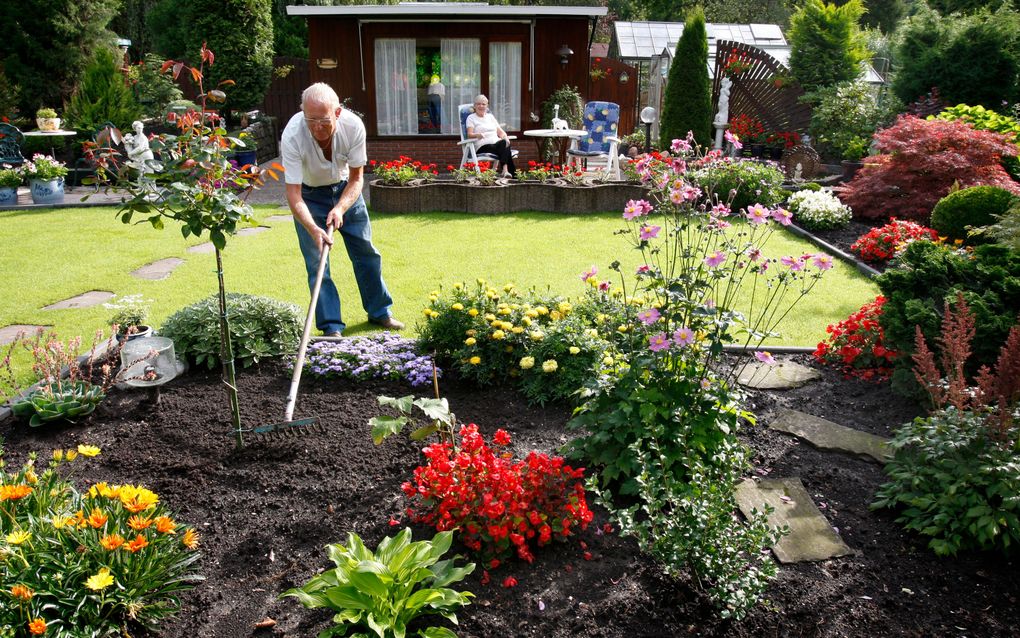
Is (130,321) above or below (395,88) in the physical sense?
below

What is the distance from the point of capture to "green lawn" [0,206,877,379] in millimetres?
5348

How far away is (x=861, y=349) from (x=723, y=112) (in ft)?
31.2

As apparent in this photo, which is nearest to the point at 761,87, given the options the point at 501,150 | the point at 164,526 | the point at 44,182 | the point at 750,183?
the point at 750,183

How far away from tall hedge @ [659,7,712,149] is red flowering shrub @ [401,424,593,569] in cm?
942

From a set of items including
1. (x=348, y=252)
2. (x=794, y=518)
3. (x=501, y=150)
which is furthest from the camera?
(x=501, y=150)

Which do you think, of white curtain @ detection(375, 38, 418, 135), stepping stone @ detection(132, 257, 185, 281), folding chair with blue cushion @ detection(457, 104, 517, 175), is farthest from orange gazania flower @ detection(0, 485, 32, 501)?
white curtain @ detection(375, 38, 418, 135)

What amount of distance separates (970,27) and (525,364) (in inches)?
486

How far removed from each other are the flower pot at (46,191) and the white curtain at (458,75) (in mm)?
6199

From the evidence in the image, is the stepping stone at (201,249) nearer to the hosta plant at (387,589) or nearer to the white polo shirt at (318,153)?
the white polo shirt at (318,153)

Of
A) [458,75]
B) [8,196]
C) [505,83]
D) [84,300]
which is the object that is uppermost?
[458,75]

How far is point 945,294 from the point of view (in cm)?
373

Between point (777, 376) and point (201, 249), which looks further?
point (201, 249)

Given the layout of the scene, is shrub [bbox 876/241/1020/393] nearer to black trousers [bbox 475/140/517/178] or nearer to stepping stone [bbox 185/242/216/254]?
stepping stone [bbox 185/242/216/254]

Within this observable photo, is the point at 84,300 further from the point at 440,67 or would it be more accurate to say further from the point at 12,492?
the point at 440,67
